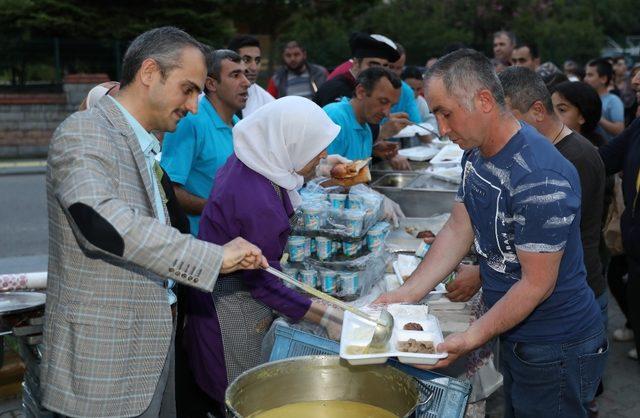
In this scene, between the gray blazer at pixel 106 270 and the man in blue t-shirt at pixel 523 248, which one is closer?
the gray blazer at pixel 106 270

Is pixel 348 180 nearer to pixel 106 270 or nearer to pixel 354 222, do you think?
pixel 354 222

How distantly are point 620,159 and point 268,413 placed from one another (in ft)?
9.78

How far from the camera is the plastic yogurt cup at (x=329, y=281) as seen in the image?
3.09 meters

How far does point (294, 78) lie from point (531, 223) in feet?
21.4

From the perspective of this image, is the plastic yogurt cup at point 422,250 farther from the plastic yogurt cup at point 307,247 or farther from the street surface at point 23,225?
the street surface at point 23,225

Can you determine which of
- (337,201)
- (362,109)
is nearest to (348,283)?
(337,201)

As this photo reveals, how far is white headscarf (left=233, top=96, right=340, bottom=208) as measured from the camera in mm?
2744

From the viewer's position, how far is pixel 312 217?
3.15 m

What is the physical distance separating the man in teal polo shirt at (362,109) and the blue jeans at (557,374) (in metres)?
2.41

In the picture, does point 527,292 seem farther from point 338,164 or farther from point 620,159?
point 620,159

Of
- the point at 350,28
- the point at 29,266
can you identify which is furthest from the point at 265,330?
the point at 350,28

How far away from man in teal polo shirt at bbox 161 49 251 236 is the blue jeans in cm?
195

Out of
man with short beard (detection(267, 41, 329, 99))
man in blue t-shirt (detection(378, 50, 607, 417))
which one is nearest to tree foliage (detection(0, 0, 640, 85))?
man with short beard (detection(267, 41, 329, 99))

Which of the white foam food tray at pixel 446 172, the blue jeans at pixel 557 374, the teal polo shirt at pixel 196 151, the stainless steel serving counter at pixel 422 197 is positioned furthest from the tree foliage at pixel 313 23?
the blue jeans at pixel 557 374
